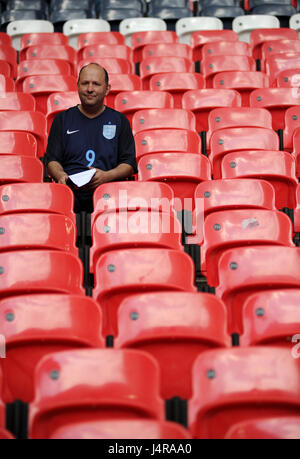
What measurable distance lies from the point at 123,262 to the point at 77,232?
63 centimetres

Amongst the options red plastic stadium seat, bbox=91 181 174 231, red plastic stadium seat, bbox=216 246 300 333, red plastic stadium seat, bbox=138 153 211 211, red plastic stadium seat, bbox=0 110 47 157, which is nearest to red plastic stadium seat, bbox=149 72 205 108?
red plastic stadium seat, bbox=0 110 47 157

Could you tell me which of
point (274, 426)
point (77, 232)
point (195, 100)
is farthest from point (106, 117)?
point (274, 426)

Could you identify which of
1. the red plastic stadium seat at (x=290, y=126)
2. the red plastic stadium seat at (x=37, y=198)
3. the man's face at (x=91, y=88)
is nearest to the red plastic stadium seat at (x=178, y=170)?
the man's face at (x=91, y=88)

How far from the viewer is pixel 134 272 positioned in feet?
7.40

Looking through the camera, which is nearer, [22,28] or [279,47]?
[279,47]

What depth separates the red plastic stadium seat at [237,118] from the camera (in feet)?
12.0

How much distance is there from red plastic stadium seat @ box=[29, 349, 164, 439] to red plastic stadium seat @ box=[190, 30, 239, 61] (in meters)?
3.92

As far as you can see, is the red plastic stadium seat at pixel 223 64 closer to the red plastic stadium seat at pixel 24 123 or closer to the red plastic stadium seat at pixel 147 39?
the red plastic stadium seat at pixel 147 39

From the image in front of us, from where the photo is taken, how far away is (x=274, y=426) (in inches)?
61.9

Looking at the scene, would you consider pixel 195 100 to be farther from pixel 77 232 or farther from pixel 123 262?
pixel 123 262

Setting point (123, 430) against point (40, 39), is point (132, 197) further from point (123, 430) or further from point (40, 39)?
point (40, 39)

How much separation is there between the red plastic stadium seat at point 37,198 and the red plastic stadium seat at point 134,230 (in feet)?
0.67

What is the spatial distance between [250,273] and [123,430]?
948 mm

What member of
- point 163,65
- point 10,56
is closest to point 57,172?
point 163,65
